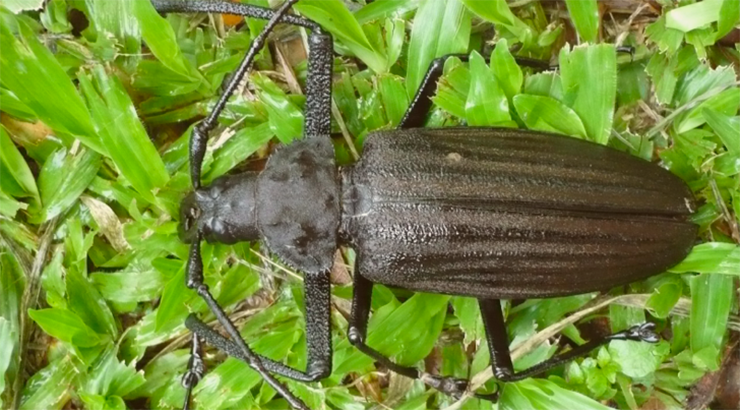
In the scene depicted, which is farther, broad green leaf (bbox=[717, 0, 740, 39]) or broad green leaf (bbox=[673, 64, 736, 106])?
broad green leaf (bbox=[673, 64, 736, 106])

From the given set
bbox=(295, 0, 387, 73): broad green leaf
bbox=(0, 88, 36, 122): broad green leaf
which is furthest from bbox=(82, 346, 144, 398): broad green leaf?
bbox=(295, 0, 387, 73): broad green leaf

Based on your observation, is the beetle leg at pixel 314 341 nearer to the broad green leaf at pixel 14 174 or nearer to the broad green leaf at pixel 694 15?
the broad green leaf at pixel 14 174

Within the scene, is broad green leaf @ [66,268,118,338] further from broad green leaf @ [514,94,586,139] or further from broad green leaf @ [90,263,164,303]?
broad green leaf @ [514,94,586,139]

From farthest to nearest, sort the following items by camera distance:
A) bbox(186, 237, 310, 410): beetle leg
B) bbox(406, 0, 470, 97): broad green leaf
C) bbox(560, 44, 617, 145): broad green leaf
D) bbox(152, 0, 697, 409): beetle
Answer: bbox(406, 0, 470, 97): broad green leaf, bbox(560, 44, 617, 145): broad green leaf, bbox(186, 237, 310, 410): beetle leg, bbox(152, 0, 697, 409): beetle

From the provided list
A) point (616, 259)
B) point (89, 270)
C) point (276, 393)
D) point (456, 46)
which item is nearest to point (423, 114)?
point (456, 46)

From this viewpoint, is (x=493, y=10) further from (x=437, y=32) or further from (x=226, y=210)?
(x=226, y=210)

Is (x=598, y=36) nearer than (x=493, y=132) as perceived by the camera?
No

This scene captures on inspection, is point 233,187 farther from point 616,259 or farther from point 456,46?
point 616,259
